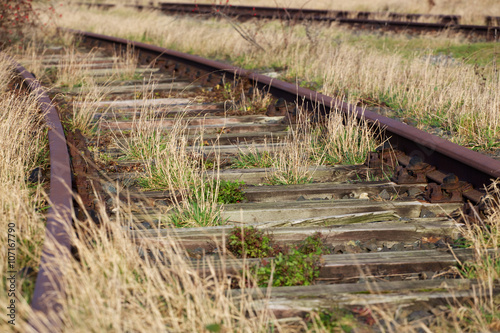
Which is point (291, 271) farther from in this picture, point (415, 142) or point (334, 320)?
point (415, 142)

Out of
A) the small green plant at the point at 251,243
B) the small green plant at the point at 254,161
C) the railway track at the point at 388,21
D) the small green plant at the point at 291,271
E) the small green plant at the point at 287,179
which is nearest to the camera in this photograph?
the small green plant at the point at 291,271

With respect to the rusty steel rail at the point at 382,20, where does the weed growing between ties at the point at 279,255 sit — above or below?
below

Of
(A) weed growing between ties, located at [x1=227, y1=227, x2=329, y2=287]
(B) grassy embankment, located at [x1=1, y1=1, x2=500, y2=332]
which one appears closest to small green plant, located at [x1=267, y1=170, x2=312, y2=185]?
(A) weed growing between ties, located at [x1=227, y1=227, x2=329, y2=287]

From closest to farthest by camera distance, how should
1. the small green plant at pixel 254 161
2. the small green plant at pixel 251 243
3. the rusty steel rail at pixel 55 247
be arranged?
1. the rusty steel rail at pixel 55 247
2. the small green plant at pixel 251 243
3. the small green plant at pixel 254 161

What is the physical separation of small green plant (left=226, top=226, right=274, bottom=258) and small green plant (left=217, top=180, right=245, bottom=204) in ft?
2.06

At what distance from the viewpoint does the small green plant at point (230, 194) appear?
3.81m

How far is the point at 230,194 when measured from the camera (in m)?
3.83

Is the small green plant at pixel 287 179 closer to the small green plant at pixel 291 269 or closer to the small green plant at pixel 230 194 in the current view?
the small green plant at pixel 230 194

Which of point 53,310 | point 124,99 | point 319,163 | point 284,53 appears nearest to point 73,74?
point 124,99

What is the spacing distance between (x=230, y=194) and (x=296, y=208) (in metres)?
0.51

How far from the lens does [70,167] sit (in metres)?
3.84

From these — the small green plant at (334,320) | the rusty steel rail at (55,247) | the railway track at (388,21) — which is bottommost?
the small green plant at (334,320)

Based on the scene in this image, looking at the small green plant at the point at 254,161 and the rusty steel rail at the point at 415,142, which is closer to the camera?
the rusty steel rail at the point at 415,142

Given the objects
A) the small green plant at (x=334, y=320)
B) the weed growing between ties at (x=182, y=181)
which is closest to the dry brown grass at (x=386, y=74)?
the weed growing between ties at (x=182, y=181)
